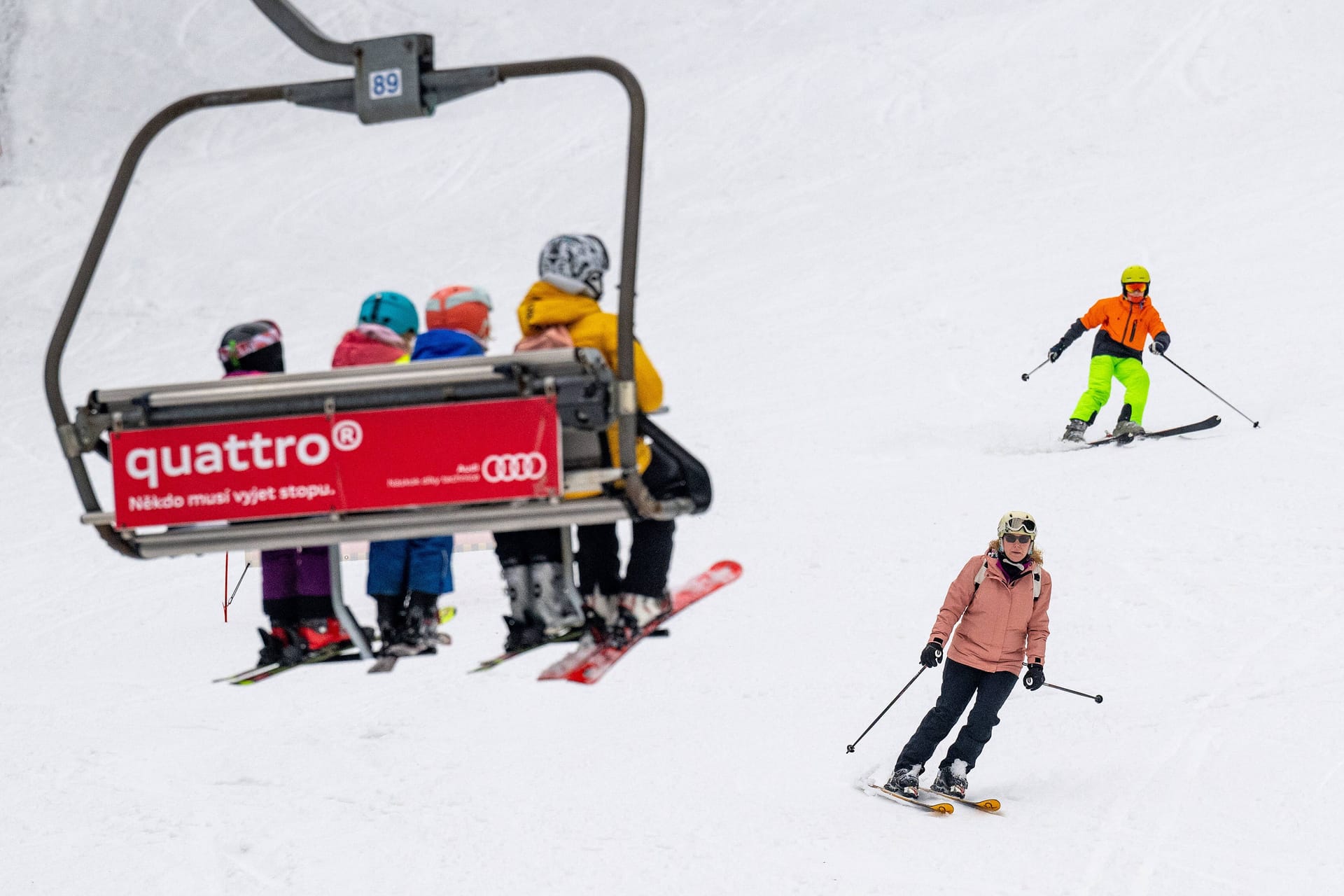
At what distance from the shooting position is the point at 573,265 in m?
4.66

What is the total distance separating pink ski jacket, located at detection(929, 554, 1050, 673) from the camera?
8.86m

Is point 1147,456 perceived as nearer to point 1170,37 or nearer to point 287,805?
point 287,805

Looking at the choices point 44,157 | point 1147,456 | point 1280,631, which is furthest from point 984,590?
point 44,157

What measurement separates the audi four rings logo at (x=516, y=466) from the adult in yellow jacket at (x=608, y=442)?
10.2 inches

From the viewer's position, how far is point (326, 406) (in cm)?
416

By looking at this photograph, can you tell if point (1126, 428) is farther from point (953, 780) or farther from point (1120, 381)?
point (953, 780)

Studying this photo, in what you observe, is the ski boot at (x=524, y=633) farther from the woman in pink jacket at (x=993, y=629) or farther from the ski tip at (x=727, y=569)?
the woman in pink jacket at (x=993, y=629)

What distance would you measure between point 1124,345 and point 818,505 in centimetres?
297

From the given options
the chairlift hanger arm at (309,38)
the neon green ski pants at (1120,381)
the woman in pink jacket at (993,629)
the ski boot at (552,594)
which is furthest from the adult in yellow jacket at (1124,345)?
the chairlift hanger arm at (309,38)

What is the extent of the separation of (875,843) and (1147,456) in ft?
17.3

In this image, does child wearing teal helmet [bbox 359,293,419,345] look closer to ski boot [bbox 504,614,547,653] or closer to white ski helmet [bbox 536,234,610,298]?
white ski helmet [bbox 536,234,610,298]

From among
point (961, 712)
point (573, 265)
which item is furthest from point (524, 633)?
point (961, 712)

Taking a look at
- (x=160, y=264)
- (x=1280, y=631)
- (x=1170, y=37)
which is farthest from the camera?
(x=1170, y=37)

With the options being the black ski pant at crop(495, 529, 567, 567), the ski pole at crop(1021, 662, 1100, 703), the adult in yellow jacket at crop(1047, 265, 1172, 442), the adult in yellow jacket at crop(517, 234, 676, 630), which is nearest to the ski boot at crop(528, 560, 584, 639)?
the black ski pant at crop(495, 529, 567, 567)
